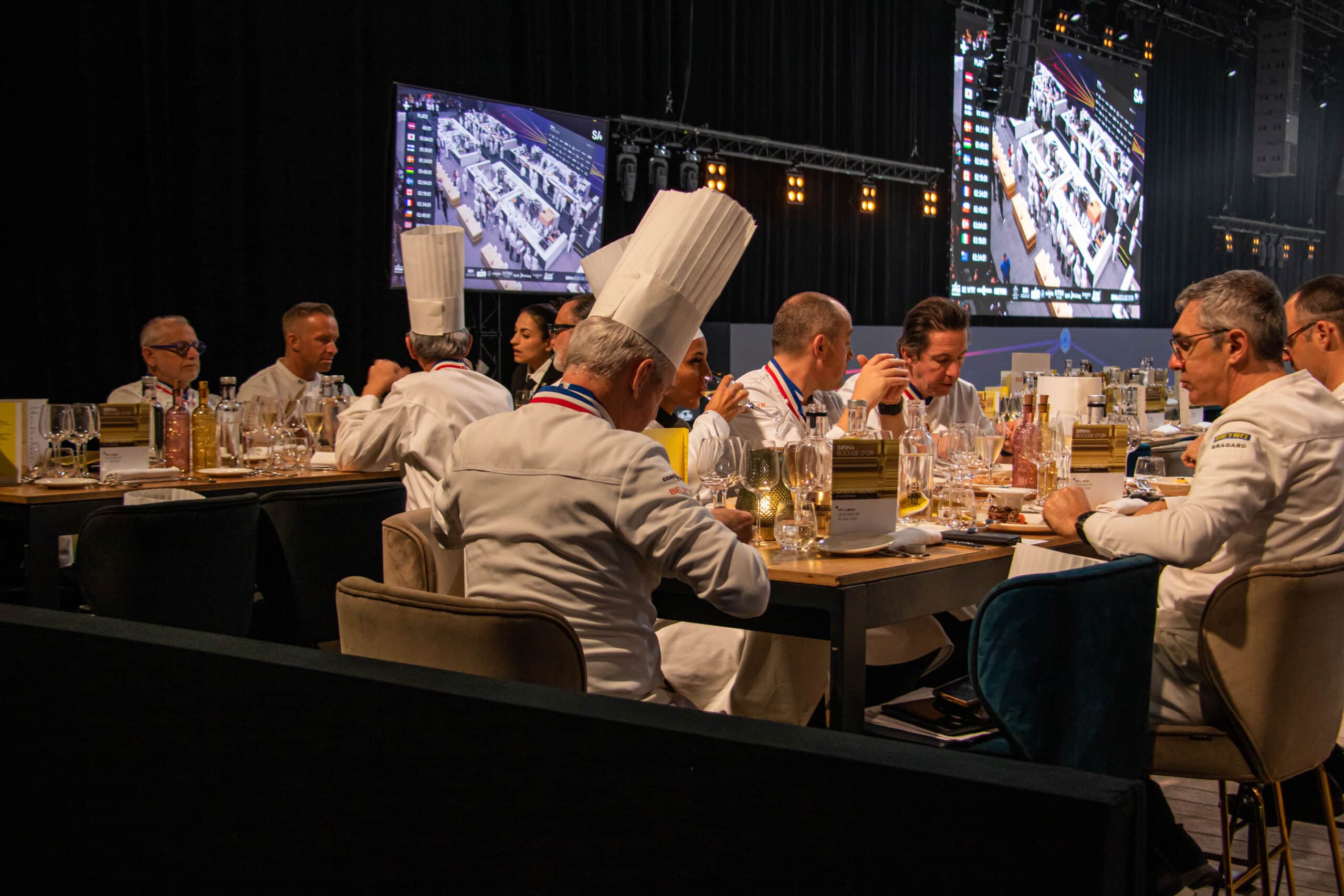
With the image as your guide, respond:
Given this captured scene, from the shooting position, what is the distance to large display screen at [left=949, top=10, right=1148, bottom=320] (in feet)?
36.6

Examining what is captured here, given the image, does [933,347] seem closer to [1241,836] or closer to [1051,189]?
[1241,836]

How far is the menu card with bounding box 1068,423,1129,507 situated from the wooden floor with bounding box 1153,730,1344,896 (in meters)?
0.73

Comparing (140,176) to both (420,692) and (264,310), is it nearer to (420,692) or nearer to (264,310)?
(264,310)

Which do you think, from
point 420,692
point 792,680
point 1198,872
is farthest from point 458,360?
point 420,692

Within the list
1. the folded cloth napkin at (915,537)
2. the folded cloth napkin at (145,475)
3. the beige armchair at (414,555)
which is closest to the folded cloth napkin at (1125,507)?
the folded cloth napkin at (915,537)

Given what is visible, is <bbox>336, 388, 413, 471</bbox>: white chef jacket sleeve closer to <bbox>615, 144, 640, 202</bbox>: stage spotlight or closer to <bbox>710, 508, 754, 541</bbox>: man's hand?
<bbox>710, 508, 754, 541</bbox>: man's hand

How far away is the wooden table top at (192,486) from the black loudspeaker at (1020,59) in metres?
7.98

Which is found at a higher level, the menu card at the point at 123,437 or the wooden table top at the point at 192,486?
the menu card at the point at 123,437

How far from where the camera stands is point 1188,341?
2682mm

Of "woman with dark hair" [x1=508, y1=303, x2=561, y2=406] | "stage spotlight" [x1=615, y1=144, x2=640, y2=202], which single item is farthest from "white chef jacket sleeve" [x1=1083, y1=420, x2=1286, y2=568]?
"stage spotlight" [x1=615, y1=144, x2=640, y2=202]

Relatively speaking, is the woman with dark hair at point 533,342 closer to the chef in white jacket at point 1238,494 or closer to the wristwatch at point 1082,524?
the wristwatch at point 1082,524

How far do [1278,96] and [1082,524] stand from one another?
14071 mm

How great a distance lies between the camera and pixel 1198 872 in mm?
2082

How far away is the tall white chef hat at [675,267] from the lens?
2070mm
